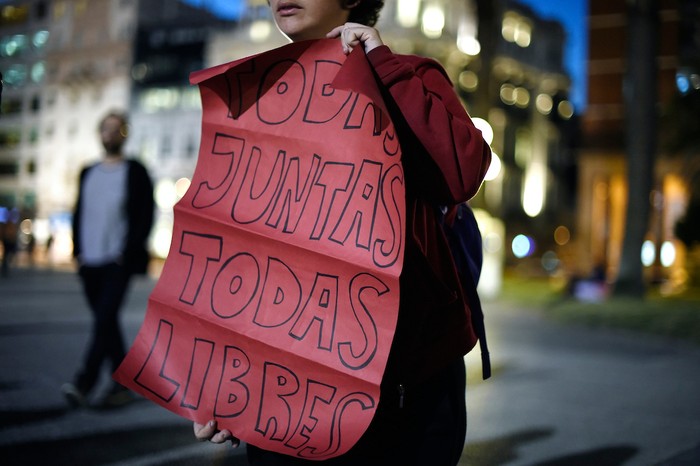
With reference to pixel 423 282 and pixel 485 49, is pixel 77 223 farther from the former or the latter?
pixel 485 49

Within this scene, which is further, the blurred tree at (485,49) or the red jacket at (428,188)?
the blurred tree at (485,49)

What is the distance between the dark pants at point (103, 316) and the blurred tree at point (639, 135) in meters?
14.9

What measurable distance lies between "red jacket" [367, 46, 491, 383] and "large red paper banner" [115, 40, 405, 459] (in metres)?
0.06

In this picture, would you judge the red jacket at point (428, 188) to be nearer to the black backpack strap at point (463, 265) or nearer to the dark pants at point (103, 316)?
the black backpack strap at point (463, 265)

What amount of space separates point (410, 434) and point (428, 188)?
0.54 meters

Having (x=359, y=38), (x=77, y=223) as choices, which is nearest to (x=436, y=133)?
(x=359, y=38)

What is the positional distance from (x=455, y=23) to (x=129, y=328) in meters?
53.0

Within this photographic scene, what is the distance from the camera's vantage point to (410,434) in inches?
68.9

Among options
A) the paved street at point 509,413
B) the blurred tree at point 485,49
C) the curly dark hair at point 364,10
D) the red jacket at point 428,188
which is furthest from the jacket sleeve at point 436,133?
the blurred tree at point 485,49

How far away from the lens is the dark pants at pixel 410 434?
171cm

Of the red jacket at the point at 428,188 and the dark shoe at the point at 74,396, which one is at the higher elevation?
the red jacket at the point at 428,188

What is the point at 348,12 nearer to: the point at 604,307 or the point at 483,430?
the point at 483,430

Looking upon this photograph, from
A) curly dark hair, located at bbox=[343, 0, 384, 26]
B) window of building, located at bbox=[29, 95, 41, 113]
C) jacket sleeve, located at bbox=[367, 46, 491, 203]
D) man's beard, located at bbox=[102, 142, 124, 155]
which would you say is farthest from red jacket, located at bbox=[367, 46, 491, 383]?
window of building, located at bbox=[29, 95, 41, 113]

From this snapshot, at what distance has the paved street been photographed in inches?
181
